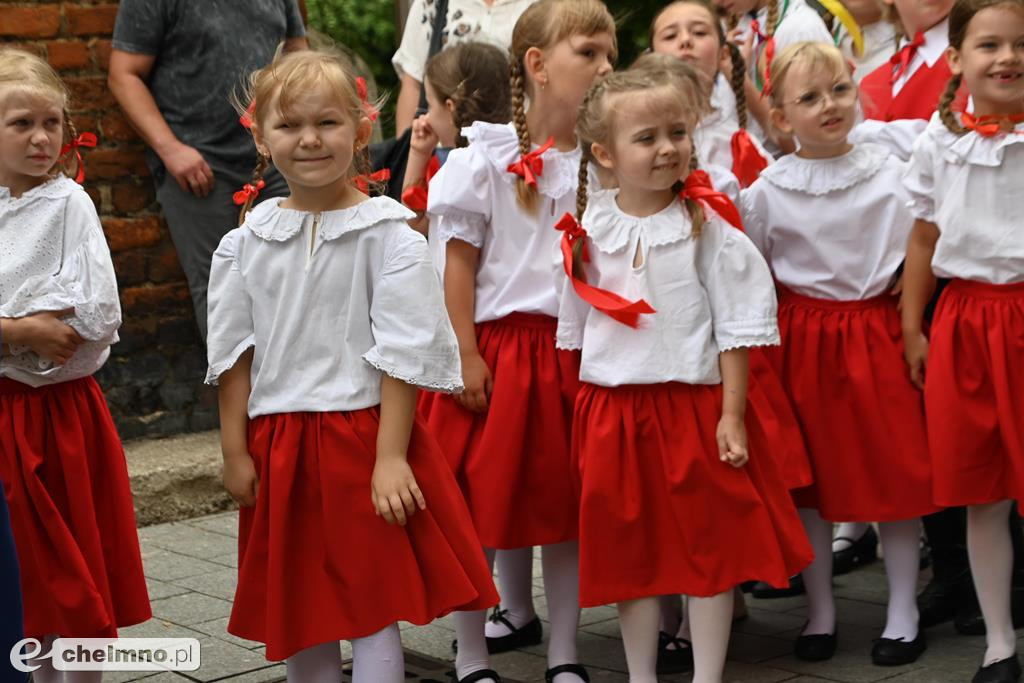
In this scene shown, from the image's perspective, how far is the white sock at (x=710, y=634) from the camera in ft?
13.2

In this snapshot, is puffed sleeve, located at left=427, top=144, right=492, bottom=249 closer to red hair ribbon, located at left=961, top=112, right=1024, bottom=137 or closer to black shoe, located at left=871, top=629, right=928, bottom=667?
red hair ribbon, located at left=961, top=112, right=1024, bottom=137

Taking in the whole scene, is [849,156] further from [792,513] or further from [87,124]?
[87,124]

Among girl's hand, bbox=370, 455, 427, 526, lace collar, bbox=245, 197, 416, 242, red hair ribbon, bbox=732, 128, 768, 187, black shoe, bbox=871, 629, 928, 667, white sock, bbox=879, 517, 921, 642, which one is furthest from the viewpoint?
red hair ribbon, bbox=732, 128, 768, 187

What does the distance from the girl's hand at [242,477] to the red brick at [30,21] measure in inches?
132

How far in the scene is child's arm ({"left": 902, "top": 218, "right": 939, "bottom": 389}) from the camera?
4.43 meters

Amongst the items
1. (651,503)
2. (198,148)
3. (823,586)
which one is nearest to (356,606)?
(651,503)

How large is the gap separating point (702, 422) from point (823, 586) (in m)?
0.92

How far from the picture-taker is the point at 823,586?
4.69 m

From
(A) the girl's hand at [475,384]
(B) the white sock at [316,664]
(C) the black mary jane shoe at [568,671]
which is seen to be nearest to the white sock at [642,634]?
(C) the black mary jane shoe at [568,671]

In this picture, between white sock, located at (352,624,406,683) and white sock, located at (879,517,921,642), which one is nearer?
white sock, located at (352,624,406,683)

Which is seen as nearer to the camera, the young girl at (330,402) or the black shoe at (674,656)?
the young girl at (330,402)

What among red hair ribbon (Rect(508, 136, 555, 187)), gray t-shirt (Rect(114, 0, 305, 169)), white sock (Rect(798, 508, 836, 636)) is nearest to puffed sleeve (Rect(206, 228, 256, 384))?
red hair ribbon (Rect(508, 136, 555, 187))

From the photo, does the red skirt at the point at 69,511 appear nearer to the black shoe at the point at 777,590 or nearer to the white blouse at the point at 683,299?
the white blouse at the point at 683,299

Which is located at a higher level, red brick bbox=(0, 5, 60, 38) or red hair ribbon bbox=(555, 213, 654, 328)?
red brick bbox=(0, 5, 60, 38)
